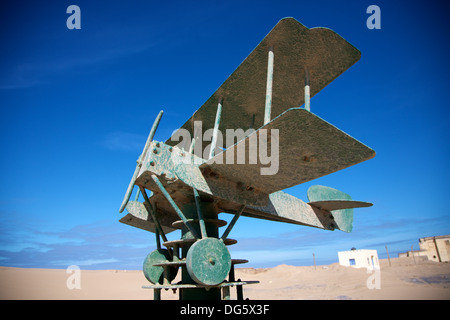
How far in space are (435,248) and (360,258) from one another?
1442 centimetres

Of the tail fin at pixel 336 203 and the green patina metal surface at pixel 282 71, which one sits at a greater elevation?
the green patina metal surface at pixel 282 71

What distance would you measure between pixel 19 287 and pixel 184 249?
1844 centimetres

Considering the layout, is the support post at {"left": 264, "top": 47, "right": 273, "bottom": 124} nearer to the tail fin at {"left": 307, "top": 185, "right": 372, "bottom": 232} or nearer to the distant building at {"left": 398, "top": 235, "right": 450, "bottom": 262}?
the tail fin at {"left": 307, "top": 185, "right": 372, "bottom": 232}

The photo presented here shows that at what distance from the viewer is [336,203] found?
21.6 feet

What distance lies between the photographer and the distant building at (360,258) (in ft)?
106

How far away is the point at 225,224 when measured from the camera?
18.2 feet

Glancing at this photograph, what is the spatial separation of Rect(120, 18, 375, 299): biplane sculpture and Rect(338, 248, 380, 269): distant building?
31439 mm

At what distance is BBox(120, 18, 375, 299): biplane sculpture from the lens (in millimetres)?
3873

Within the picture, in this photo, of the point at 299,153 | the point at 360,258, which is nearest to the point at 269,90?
the point at 299,153

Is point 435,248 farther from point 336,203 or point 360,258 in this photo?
point 336,203

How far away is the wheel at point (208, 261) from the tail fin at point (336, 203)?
324cm

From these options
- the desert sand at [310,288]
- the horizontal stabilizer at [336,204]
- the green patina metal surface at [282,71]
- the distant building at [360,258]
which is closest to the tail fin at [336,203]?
the horizontal stabilizer at [336,204]

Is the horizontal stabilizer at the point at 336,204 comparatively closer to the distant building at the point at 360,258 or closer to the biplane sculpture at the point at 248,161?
the biplane sculpture at the point at 248,161
